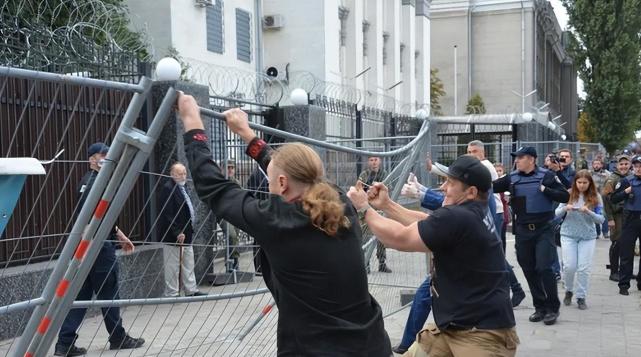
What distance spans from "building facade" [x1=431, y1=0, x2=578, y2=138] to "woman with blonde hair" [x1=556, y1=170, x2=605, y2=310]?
41.4 meters

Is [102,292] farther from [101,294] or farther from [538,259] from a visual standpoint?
[538,259]

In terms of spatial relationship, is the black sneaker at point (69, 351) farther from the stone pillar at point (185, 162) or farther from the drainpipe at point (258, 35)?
the drainpipe at point (258, 35)

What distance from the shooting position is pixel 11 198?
3029mm

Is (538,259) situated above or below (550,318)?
above

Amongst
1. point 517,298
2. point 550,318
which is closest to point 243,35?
point 517,298

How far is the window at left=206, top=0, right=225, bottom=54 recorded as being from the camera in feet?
67.6

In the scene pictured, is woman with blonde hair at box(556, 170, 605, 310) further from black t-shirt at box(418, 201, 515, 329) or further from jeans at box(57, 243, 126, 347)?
jeans at box(57, 243, 126, 347)

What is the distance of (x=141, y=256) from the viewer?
5109mm

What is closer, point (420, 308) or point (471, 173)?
point (471, 173)

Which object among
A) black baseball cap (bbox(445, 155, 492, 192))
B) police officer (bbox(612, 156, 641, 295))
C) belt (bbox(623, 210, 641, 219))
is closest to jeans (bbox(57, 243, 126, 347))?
black baseball cap (bbox(445, 155, 492, 192))

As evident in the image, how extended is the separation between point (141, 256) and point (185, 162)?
2.92 meters

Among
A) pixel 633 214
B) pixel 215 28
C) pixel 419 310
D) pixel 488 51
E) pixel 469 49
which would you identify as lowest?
pixel 419 310

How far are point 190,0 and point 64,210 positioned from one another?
14.2m

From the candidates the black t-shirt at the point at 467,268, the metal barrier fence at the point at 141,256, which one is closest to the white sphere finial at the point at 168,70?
the metal barrier fence at the point at 141,256
